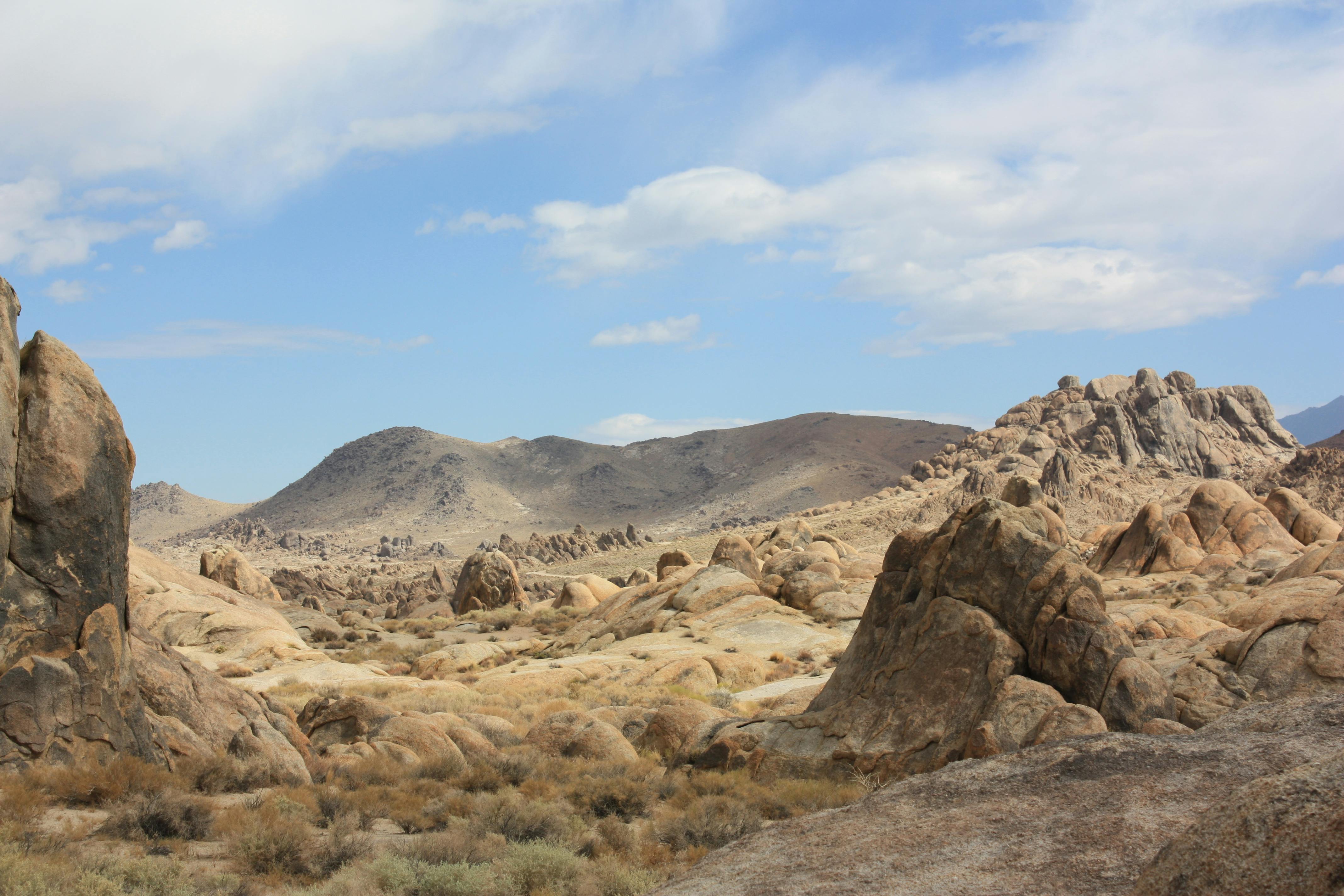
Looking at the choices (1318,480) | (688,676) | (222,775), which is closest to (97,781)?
(222,775)

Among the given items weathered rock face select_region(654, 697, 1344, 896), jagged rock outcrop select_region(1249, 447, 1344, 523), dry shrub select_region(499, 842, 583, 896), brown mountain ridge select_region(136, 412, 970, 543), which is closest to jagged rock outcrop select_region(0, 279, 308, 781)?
dry shrub select_region(499, 842, 583, 896)

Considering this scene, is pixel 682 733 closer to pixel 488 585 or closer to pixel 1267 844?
pixel 1267 844

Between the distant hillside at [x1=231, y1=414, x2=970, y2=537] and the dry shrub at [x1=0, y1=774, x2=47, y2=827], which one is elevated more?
the distant hillside at [x1=231, y1=414, x2=970, y2=537]

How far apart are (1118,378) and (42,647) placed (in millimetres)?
103333

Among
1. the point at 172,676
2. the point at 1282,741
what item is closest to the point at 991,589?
the point at 1282,741

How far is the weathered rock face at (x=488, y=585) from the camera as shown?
158 feet

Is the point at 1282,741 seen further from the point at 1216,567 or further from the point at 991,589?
the point at 1216,567

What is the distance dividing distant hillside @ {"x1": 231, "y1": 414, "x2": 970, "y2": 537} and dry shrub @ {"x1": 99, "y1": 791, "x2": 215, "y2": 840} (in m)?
125

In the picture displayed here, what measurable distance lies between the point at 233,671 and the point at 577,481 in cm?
15896

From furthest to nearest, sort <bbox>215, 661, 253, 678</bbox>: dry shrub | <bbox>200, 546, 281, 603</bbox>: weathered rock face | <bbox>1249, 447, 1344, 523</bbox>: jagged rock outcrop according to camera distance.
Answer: <bbox>1249, 447, 1344, 523</bbox>: jagged rock outcrop → <bbox>200, 546, 281, 603</bbox>: weathered rock face → <bbox>215, 661, 253, 678</bbox>: dry shrub

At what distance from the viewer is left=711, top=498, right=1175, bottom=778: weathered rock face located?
11.7 meters

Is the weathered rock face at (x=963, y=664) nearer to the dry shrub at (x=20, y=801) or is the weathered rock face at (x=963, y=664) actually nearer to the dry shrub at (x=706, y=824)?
the dry shrub at (x=706, y=824)

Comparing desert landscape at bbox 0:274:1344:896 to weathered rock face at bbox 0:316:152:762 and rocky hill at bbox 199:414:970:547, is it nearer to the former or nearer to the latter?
weathered rock face at bbox 0:316:152:762

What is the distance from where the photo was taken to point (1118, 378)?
96.4 metres
